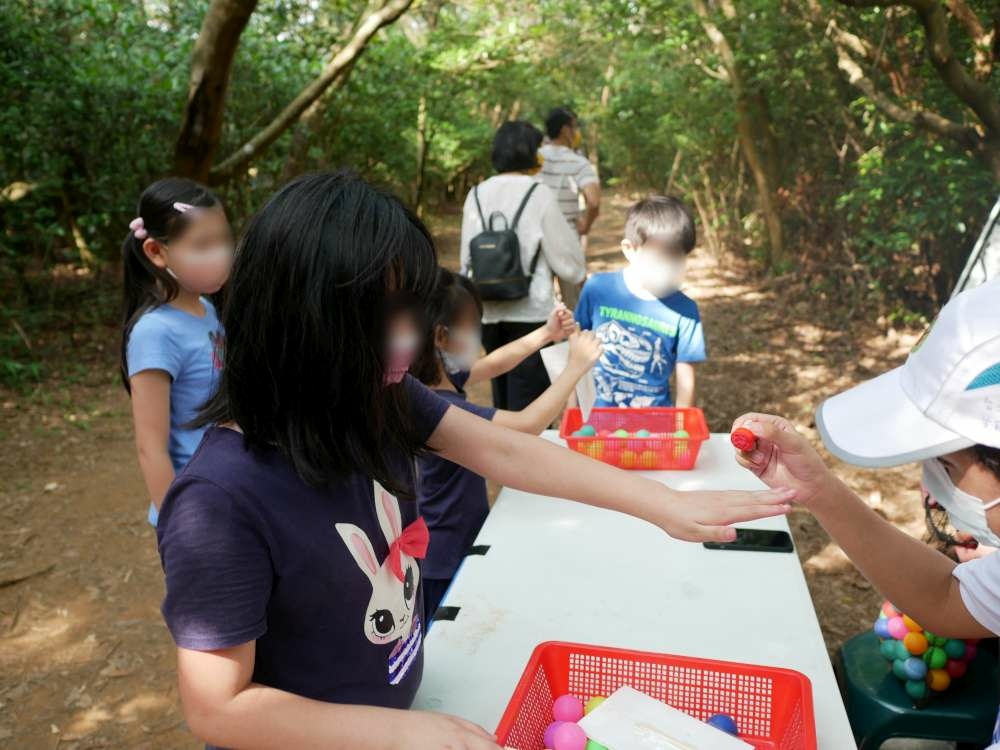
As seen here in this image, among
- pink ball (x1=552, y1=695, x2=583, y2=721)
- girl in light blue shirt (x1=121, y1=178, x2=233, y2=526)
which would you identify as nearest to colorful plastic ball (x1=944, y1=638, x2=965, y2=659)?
pink ball (x1=552, y1=695, x2=583, y2=721)

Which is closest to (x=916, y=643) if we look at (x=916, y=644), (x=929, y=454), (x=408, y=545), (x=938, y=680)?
(x=916, y=644)

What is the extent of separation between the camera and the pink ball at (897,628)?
2.08 m

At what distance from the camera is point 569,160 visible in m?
5.93

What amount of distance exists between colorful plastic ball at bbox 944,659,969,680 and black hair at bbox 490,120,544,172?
3.02 metres

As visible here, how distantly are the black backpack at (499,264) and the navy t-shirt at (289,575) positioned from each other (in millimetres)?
2616

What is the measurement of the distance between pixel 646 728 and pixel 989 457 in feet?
2.40

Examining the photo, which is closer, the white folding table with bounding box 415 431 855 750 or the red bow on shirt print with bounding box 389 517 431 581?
the red bow on shirt print with bounding box 389 517 431 581

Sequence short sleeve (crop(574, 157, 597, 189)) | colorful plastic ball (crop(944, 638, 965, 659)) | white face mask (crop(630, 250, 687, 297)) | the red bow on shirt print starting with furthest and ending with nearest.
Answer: short sleeve (crop(574, 157, 597, 189)), white face mask (crop(630, 250, 687, 297)), colorful plastic ball (crop(944, 638, 965, 659)), the red bow on shirt print

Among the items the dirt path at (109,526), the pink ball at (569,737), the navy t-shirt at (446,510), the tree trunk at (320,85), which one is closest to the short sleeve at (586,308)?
the navy t-shirt at (446,510)

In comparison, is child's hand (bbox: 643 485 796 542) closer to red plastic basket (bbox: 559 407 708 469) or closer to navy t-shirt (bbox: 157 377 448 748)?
navy t-shirt (bbox: 157 377 448 748)

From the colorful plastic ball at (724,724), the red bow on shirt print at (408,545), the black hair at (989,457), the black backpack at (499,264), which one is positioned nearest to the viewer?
the black hair at (989,457)

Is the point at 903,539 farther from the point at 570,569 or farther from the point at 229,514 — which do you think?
the point at 229,514

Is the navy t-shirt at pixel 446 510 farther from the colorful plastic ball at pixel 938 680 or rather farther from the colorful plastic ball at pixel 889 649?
the colorful plastic ball at pixel 938 680

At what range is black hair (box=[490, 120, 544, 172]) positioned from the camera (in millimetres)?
4145
